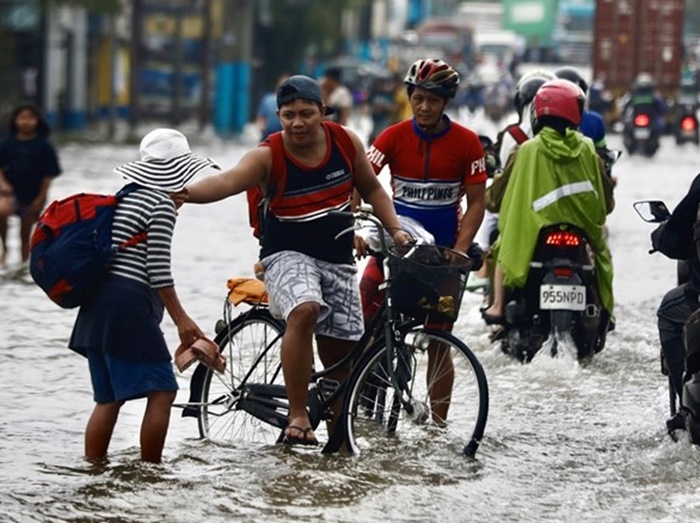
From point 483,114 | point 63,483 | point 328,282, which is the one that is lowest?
point 483,114

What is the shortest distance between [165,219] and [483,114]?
181ft

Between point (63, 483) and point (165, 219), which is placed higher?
point (165, 219)

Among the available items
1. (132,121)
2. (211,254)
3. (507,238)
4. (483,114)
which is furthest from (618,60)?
(507,238)

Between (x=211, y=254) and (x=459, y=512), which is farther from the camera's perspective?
(x=211, y=254)

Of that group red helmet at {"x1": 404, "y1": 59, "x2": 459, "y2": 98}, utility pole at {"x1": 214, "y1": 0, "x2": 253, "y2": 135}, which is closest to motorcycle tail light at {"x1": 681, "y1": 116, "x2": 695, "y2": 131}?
utility pole at {"x1": 214, "y1": 0, "x2": 253, "y2": 135}

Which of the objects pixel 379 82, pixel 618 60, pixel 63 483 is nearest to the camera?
pixel 63 483

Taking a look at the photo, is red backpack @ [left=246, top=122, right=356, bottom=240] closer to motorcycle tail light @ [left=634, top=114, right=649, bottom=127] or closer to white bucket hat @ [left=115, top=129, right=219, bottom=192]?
white bucket hat @ [left=115, top=129, right=219, bottom=192]

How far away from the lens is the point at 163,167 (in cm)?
759

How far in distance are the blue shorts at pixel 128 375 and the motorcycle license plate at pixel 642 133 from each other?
27.6 m

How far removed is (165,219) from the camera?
24.7 ft

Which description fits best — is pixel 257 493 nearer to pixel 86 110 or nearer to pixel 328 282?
pixel 328 282

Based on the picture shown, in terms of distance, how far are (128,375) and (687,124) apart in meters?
32.9

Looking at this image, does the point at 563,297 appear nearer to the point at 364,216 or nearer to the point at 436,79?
the point at 436,79

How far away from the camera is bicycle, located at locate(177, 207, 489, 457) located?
803 cm
